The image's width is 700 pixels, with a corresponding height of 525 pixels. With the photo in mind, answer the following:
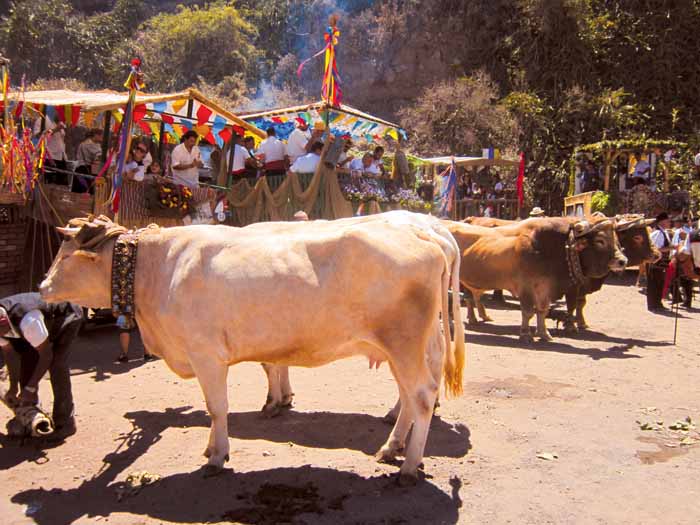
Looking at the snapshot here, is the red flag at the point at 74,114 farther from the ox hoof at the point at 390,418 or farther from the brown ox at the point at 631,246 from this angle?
the brown ox at the point at 631,246

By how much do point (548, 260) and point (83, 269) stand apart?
7285 mm

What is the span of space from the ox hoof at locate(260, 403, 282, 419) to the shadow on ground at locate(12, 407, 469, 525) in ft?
4.07

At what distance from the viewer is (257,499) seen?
4.66 m

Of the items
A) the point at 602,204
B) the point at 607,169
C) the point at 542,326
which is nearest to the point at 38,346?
the point at 542,326

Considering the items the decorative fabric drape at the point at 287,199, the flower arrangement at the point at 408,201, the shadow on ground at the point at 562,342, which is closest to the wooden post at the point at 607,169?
the flower arrangement at the point at 408,201

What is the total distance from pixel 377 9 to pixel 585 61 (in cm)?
1718

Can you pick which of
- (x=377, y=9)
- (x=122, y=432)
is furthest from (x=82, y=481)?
(x=377, y=9)

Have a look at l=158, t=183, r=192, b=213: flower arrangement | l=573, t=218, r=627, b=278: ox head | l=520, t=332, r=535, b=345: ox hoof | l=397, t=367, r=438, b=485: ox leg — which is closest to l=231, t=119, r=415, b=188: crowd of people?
l=158, t=183, r=192, b=213: flower arrangement

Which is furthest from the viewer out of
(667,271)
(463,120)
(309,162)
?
(463,120)

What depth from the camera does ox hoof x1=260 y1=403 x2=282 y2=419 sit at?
6.41 metres

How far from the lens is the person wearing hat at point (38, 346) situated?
5586 mm

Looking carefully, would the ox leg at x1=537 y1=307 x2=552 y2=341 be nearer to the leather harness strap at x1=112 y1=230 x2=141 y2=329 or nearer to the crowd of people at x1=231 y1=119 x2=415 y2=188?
the crowd of people at x1=231 y1=119 x2=415 y2=188

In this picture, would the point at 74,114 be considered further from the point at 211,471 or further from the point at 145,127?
the point at 211,471

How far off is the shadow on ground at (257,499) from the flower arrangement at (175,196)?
5.54 m
